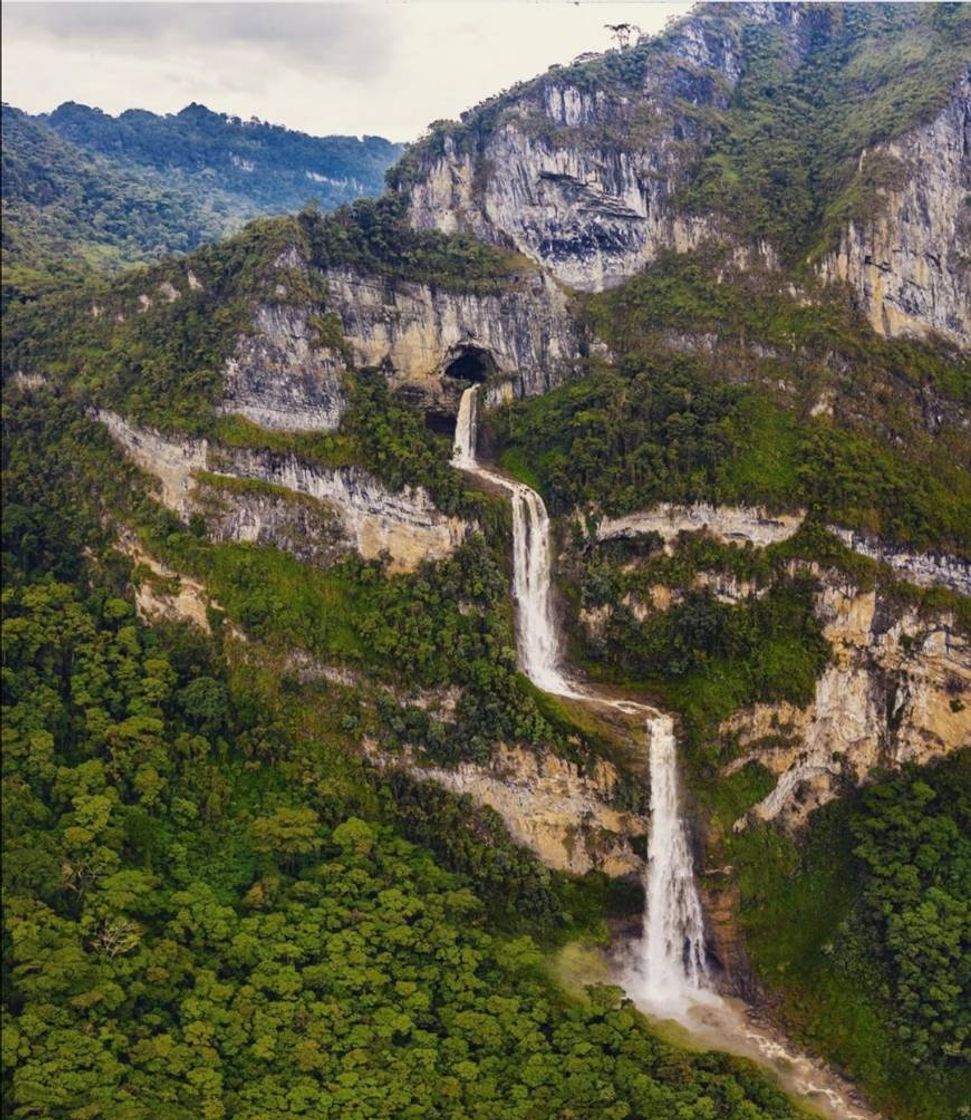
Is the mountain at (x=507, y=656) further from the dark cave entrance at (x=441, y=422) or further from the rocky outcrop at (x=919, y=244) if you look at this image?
the dark cave entrance at (x=441, y=422)

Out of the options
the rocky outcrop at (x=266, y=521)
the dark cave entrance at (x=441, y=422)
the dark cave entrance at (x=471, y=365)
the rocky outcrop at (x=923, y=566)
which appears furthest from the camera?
the dark cave entrance at (x=441, y=422)

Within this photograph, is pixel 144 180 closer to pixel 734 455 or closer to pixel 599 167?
pixel 599 167

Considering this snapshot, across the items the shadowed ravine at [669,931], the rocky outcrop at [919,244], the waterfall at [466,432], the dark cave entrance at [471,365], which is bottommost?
the shadowed ravine at [669,931]

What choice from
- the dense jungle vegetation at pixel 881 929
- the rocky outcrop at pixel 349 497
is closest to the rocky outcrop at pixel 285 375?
the rocky outcrop at pixel 349 497

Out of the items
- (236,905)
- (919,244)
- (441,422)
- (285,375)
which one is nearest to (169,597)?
(285,375)

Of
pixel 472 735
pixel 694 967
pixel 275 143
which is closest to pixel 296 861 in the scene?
pixel 472 735

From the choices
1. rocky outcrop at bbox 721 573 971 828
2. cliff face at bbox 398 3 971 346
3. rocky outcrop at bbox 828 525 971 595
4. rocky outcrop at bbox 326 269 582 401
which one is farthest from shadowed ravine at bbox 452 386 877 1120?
cliff face at bbox 398 3 971 346

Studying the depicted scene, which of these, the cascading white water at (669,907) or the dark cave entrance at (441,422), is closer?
the cascading white water at (669,907)
